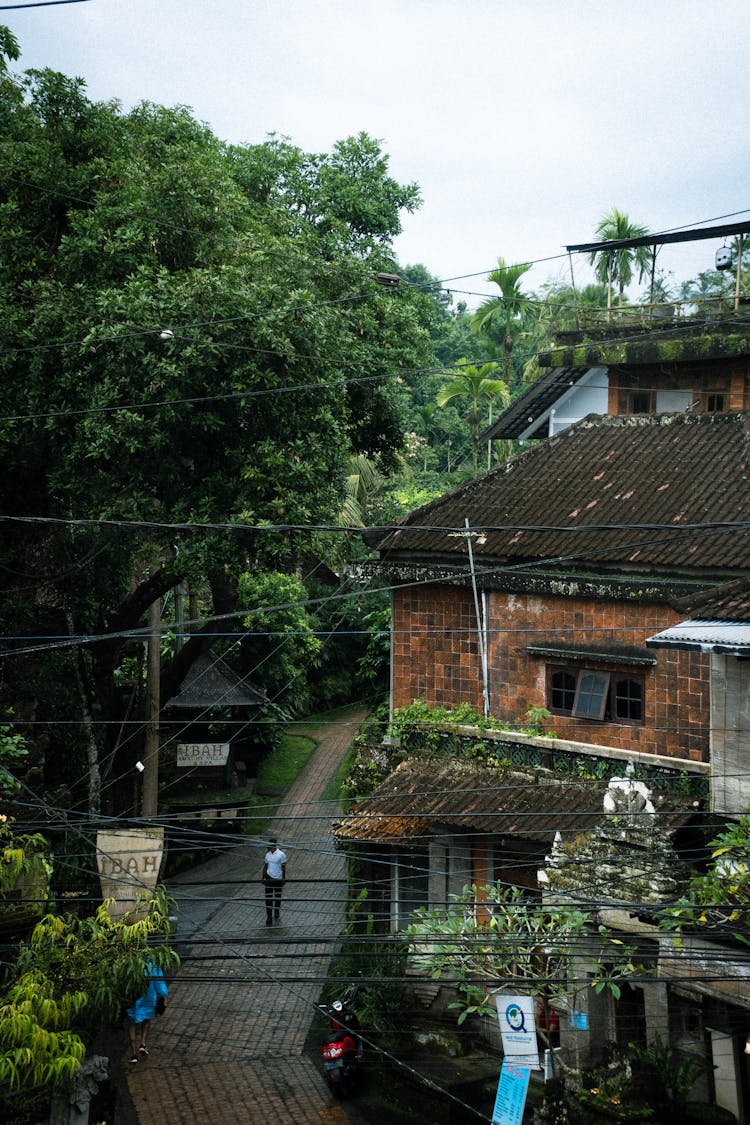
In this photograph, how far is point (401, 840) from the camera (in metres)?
16.0

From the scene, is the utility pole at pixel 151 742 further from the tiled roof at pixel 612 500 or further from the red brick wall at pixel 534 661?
the tiled roof at pixel 612 500

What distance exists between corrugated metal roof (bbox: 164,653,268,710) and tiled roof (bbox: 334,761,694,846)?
975 centimetres

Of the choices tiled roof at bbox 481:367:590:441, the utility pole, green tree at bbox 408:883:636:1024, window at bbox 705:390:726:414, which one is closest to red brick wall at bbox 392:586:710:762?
green tree at bbox 408:883:636:1024

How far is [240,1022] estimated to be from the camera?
1738 cm

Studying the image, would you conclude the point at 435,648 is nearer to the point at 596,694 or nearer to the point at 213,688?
the point at 596,694

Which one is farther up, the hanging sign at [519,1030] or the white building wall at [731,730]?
the white building wall at [731,730]

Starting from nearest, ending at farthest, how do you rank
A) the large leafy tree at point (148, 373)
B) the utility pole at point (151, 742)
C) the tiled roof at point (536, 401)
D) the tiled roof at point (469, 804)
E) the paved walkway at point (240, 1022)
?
1. the paved walkway at point (240, 1022)
2. the tiled roof at point (469, 804)
3. the large leafy tree at point (148, 373)
4. the utility pole at point (151, 742)
5. the tiled roof at point (536, 401)

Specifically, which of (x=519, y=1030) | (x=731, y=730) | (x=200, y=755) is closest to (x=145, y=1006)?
(x=519, y=1030)

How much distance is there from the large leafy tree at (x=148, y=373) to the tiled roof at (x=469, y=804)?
409 centimetres

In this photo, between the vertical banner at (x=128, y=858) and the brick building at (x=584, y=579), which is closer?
the vertical banner at (x=128, y=858)

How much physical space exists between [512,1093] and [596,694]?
6.51 metres

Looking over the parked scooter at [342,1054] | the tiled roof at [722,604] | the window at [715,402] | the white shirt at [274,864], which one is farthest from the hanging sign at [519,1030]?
the window at [715,402]

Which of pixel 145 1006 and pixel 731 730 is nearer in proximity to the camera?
pixel 731 730

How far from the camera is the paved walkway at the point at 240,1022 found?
14.6 meters
